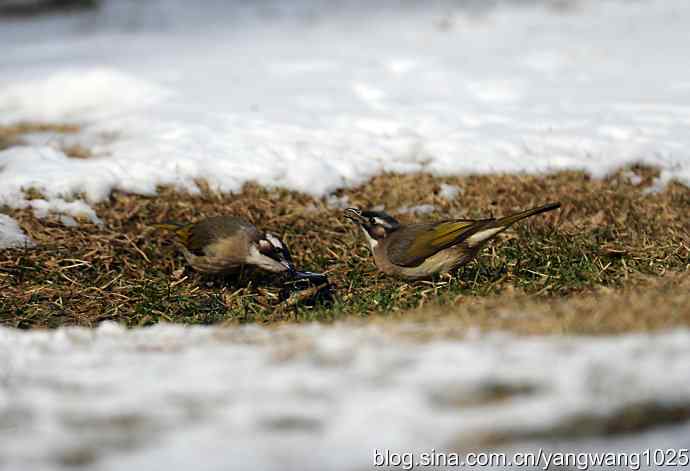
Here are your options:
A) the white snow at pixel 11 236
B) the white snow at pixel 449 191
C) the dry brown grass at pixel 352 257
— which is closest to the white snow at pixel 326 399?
the dry brown grass at pixel 352 257

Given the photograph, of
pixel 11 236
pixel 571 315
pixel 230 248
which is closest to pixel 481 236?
pixel 230 248

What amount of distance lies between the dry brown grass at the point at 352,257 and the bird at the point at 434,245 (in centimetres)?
19

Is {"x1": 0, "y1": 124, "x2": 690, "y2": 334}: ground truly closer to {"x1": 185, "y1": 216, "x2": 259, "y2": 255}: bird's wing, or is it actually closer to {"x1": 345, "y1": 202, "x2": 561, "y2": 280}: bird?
{"x1": 345, "y1": 202, "x2": 561, "y2": 280}: bird

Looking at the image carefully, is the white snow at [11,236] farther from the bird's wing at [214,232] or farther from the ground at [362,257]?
the bird's wing at [214,232]

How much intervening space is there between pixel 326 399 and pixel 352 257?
4210 mm

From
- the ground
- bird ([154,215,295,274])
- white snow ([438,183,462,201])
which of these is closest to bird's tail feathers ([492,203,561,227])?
the ground

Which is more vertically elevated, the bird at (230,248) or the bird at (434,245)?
the bird at (434,245)

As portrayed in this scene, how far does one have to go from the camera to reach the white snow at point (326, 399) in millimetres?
2973

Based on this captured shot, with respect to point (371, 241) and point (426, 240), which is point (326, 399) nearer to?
point (426, 240)

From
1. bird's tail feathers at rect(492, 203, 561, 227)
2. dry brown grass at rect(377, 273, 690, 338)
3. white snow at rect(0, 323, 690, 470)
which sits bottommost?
bird's tail feathers at rect(492, 203, 561, 227)

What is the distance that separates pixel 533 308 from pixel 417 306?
1591 millimetres

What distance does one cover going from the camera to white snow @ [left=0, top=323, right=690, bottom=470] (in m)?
2.97

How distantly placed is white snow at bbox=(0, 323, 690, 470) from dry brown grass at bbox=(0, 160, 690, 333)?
3.92 feet

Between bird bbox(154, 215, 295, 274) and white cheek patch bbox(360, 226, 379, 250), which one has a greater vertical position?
white cheek patch bbox(360, 226, 379, 250)
